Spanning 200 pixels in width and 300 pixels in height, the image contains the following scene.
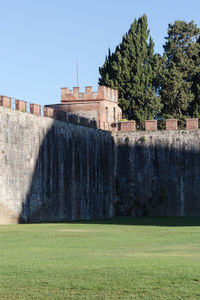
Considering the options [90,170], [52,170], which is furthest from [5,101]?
[90,170]

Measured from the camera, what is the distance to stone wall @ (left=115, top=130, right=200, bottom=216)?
51156mm

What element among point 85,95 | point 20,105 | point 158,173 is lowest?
point 158,173

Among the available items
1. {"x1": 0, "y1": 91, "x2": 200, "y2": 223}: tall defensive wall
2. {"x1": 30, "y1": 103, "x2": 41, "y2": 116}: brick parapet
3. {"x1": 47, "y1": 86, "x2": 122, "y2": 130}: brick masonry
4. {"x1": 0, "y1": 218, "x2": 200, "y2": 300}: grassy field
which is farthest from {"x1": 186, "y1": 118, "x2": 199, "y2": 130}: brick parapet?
{"x1": 0, "y1": 218, "x2": 200, "y2": 300}: grassy field

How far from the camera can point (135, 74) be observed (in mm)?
71062

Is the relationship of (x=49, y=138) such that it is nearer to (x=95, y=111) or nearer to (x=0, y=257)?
(x=95, y=111)

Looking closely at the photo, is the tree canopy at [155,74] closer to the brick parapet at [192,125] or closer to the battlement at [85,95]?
the battlement at [85,95]

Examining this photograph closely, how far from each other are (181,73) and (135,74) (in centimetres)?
478

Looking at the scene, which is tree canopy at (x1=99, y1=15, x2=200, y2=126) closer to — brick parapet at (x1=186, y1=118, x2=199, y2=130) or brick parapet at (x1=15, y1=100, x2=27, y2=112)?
brick parapet at (x1=186, y1=118, x2=199, y2=130)

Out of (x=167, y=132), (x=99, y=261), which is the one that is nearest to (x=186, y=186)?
(x=167, y=132)

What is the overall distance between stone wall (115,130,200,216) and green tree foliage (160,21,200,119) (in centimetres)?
1650

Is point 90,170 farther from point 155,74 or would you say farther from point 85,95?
point 155,74

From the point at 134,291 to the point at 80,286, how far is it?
0.98m

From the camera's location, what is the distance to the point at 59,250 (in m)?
18.1

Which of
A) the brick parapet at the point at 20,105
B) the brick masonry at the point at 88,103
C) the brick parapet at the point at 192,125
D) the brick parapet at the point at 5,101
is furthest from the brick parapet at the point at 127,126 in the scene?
the brick parapet at the point at 5,101
